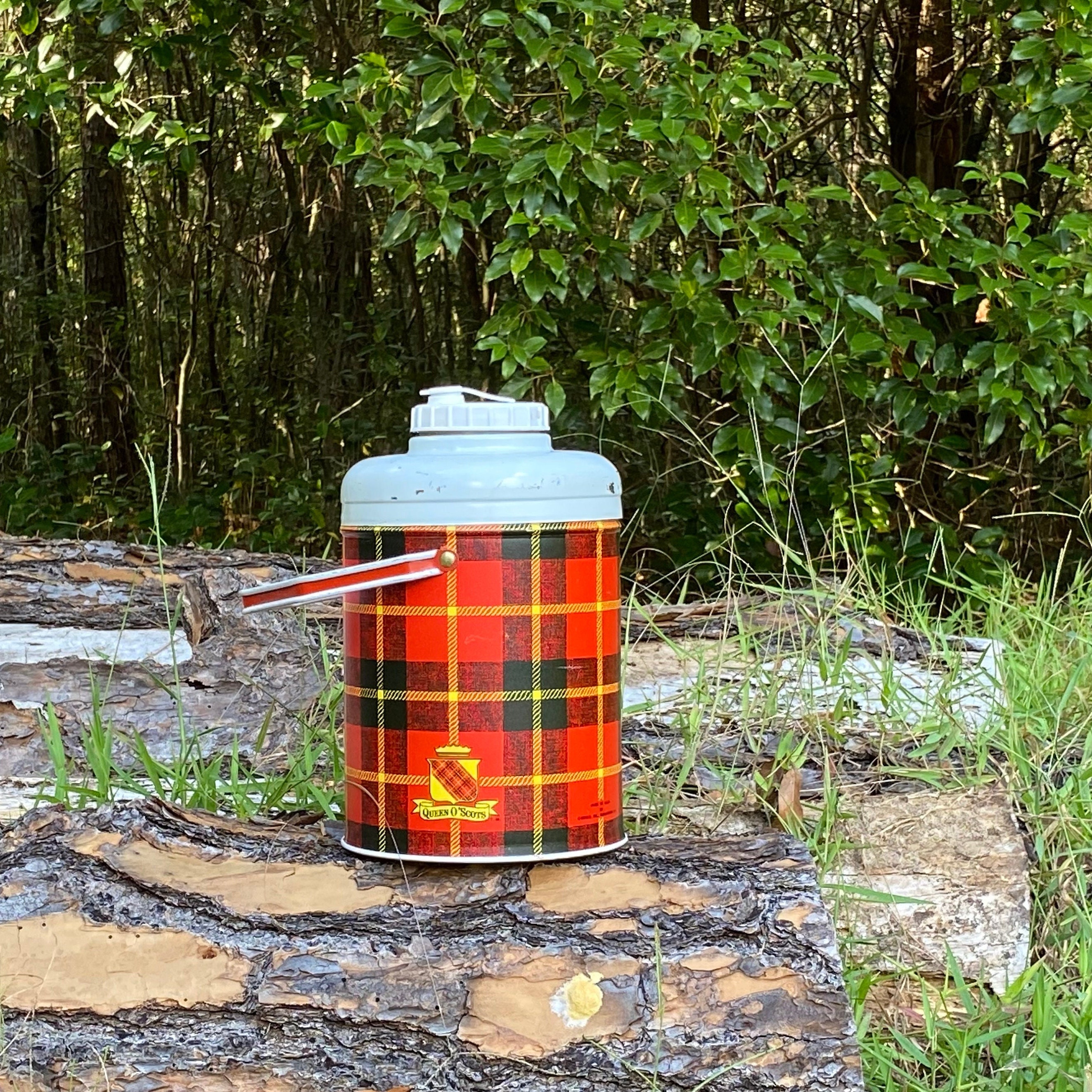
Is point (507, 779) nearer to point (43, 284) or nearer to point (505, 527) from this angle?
point (505, 527)

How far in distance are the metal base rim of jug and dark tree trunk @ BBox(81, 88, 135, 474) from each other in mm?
7693

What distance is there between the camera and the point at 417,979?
1356mm

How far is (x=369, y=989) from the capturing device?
1.35 metres

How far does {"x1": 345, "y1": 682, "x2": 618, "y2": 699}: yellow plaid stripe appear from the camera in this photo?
145cm

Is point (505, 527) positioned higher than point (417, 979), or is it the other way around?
point (505, 527)

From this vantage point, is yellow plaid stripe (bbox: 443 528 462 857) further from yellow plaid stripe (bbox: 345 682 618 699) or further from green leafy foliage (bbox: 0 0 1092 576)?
green leafy foliage (bbox: 0 0 1092 576)

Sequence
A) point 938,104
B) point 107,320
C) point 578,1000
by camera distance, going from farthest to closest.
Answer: point 107,320 → point 938,104 → point 578,1000

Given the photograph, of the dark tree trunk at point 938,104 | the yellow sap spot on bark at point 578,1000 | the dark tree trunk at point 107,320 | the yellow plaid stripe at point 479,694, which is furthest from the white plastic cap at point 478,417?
the dark tree trunk at point 107,320

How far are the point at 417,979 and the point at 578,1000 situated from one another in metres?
0.16

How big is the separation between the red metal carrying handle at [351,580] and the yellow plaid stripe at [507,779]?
199mm

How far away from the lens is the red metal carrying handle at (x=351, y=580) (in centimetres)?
144

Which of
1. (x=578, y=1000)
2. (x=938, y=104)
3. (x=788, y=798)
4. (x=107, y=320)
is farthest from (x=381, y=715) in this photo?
(x=107, y=320)

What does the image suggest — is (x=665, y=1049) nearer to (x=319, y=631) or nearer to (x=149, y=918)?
(x=149, y=918)

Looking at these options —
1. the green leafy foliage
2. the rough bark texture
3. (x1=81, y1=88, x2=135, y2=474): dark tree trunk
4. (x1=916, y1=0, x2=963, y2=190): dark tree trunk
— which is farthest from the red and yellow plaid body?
(x1=81, y1=88, x2=135, y2=474): dark tree trunk
